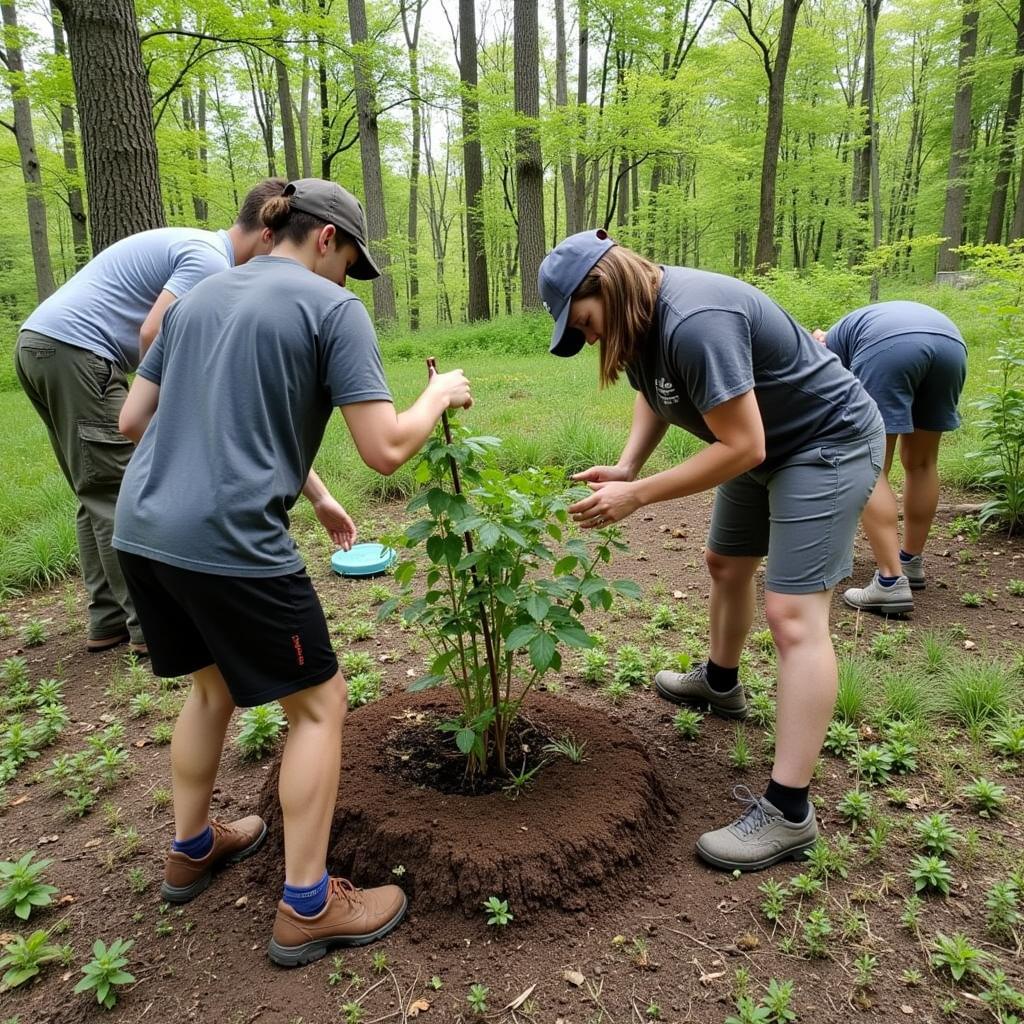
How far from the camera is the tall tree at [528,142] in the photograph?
38.7ft

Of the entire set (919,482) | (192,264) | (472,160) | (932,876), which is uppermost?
(472,160)

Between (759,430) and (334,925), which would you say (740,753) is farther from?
(334,925)

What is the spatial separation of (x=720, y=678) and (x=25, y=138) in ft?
47.1

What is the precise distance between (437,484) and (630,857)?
114 cm

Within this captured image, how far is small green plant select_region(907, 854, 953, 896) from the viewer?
181cm

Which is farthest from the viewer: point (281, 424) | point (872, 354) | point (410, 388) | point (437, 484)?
point (410, 388)

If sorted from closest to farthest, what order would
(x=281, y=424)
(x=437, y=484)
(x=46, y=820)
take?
(x=281, y=424) < (x=437, y=484) < (x=46, y=820)

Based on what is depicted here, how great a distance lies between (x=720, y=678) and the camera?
2.66m

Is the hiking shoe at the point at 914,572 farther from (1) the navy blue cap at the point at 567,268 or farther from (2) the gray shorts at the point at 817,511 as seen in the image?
(1) the navy blue cap at the point at 567,268

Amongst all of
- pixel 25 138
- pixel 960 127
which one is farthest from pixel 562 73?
pixel 25 138

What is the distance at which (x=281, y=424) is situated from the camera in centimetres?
155

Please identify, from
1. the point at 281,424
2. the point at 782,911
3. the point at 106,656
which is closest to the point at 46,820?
the point at 106,656

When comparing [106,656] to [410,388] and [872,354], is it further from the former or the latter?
[410,388]

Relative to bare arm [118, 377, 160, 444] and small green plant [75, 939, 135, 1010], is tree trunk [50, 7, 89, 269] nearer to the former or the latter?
bare arm [118, 377, 160, 444]
